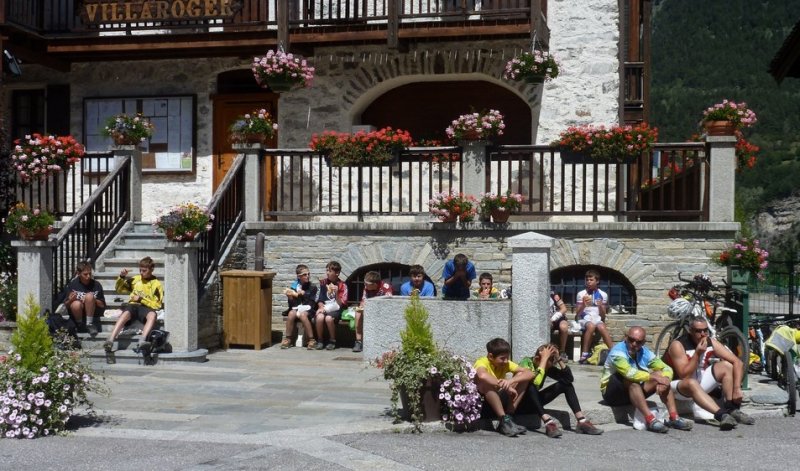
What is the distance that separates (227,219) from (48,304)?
8.93 ft

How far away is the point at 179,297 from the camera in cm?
1222

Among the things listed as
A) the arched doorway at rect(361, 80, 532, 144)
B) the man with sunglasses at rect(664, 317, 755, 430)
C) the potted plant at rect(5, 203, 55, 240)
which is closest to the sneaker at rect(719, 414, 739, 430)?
the man with sunglasses at rect(664, 317, 755, 430)

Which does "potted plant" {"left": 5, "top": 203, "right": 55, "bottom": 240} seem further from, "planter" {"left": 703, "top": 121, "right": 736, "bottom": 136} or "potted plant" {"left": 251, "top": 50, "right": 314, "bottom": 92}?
"planter" {"left": 703, "top": 121, "right": 736, "bottom": 136}

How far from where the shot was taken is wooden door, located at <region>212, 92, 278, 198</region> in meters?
17.2

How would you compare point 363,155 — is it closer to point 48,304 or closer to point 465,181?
point 465,181

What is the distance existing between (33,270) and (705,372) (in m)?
8.01

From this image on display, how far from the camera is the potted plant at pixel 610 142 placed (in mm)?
13508

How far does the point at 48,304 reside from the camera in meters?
12.6

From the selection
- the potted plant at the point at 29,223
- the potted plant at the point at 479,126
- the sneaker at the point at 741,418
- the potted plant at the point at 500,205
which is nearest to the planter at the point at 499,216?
the potted plant at the point at 500,205

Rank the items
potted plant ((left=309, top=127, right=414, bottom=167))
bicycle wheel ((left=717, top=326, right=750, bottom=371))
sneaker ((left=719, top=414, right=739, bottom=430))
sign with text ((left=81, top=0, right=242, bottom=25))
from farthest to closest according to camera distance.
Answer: sign with text ((left=81, top=0, right=242, bottom=25)) → potted plant ((left=309, top=127, right=414, bottom=167)) → bicycle wheel ((left=717, top=326, right=750, bottom=371)) → sneaker ((left=719, top=414, right=739, bottom=430))

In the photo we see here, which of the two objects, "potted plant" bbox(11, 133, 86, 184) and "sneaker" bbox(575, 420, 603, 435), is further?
"potted plant" bbox(11, 133, 86, 184)

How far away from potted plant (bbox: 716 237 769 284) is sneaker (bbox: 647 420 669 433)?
414cm

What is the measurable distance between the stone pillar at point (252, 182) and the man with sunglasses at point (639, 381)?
6.92m

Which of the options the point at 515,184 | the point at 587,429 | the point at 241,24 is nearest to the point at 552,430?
the point at 587,429
